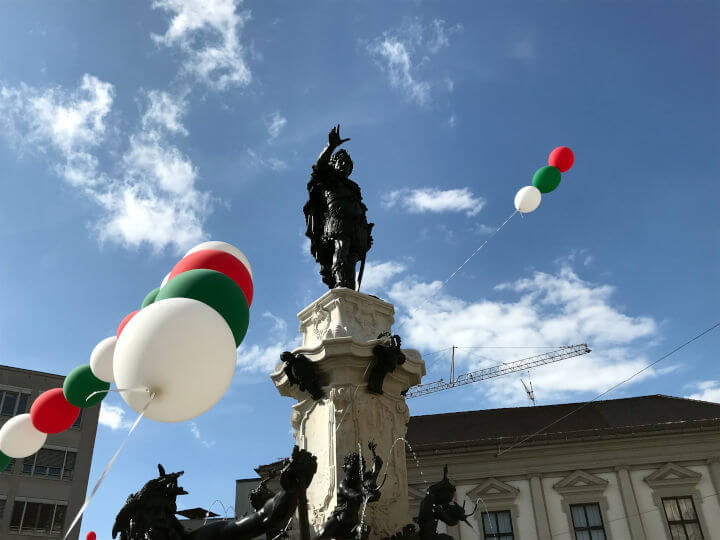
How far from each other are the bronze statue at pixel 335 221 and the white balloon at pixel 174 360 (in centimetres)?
300

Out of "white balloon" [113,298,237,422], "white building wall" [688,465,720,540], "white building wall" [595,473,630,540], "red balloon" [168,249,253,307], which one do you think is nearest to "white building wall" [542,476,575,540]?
"white building wall" [595,473,630,540]

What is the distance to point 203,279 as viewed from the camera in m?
4.57

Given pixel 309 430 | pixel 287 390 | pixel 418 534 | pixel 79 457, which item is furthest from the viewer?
pixel 79 457

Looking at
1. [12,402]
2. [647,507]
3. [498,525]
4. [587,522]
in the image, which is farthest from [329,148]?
[12,402]

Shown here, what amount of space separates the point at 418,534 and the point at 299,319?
8.92 ft

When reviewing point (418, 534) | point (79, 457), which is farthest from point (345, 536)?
point (79, 457)

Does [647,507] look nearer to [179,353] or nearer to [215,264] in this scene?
[215,264]

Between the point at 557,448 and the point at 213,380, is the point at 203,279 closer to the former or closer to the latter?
the point at 213,380

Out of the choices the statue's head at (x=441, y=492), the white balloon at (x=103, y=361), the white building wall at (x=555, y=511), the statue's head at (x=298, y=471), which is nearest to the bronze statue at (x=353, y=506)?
the statue's head at (x=441, y=492)

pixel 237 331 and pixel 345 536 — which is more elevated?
pixel 237 331

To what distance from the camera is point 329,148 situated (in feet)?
23.3

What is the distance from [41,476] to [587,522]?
77.4 ft

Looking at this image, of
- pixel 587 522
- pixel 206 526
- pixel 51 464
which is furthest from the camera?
pixel 51 464

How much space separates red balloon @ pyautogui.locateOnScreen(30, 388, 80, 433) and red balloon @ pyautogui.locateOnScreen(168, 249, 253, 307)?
268cm
